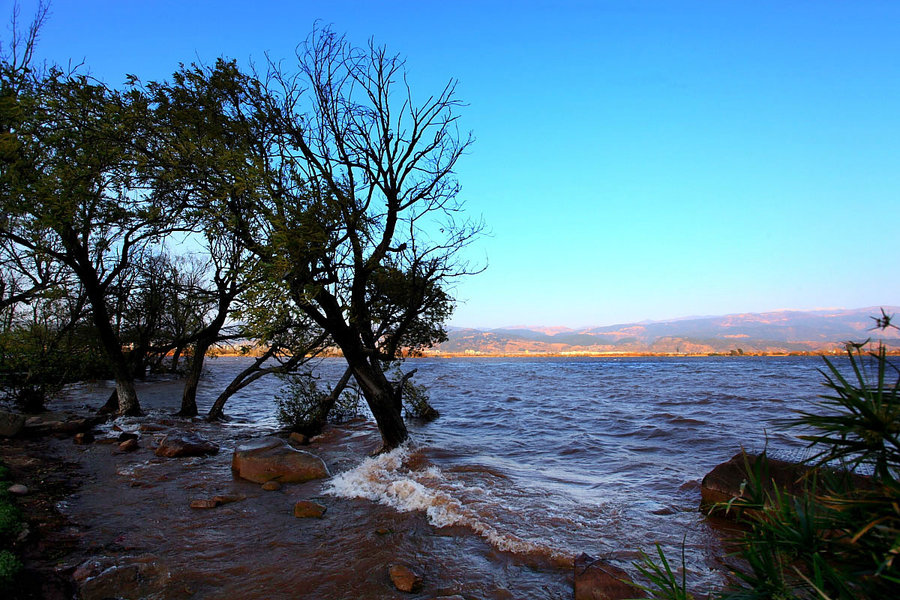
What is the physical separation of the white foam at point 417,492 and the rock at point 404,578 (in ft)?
5.08

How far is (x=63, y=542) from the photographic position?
598 centimetres

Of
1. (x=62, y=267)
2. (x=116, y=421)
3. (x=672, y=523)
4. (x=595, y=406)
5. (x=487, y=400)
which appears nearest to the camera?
(x=672, y=523)

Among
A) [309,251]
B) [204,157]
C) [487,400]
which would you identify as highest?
[204,157]

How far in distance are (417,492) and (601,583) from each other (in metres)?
4.25

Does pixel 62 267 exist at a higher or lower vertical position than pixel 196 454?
higher

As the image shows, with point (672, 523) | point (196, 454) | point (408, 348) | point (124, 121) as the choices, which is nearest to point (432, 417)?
point (408, 348)

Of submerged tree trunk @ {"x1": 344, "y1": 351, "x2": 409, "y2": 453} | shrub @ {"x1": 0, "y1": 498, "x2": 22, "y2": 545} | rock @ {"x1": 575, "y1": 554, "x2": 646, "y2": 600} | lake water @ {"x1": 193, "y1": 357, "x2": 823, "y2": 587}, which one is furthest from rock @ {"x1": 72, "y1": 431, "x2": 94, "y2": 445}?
rock @ {"x1": 575, "y1": 554, "x2": 646, "y2": 600}

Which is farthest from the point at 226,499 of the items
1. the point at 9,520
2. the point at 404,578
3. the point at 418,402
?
the point at 418,402

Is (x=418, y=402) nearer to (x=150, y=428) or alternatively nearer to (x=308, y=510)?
(x=150, y=428)

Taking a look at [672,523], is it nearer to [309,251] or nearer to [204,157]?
[309,251]

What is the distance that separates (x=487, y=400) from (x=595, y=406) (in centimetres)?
653

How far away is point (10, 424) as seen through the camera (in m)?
12.4

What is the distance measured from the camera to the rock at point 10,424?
40.1 feet

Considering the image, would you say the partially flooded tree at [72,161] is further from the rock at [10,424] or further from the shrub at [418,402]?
the shrub at [418,402]
